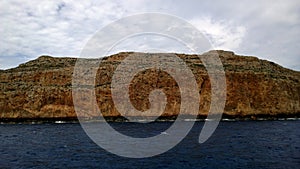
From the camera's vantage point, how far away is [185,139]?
62250 millimetres

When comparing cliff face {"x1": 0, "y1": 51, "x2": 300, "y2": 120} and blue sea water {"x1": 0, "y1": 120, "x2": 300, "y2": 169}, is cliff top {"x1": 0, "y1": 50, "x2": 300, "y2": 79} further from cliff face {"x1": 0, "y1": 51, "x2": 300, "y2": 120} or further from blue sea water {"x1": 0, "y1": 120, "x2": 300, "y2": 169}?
blue sea water {"x1": 0, "y1": 120, "x2": 300, "y2": 169}

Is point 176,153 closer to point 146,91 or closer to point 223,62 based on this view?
point 146,91

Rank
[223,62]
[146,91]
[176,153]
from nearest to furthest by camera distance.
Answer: [176,153], [146,91], [223,62]

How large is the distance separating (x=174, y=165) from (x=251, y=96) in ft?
252

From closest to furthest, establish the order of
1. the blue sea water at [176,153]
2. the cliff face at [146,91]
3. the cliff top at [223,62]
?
the blue sea water at [176,153] → the cliff face at [146,91] → the cliff top at [223,62]

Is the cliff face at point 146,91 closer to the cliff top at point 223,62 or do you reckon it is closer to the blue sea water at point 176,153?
the cliff top at point 223,62

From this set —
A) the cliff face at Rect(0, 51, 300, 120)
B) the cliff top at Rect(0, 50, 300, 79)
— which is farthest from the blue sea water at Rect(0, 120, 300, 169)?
the cliff top at Rect(0, 50, 300, 79)

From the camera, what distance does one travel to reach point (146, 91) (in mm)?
112188

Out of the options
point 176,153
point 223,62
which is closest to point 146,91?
point 223,62

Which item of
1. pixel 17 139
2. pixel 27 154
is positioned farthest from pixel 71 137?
pixel 27 154

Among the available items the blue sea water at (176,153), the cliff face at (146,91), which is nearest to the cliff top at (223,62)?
the cliff face at (146,91)

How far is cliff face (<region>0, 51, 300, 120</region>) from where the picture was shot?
106625 mm

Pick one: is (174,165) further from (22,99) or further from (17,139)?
(22,99)

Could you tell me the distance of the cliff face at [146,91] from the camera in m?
107
